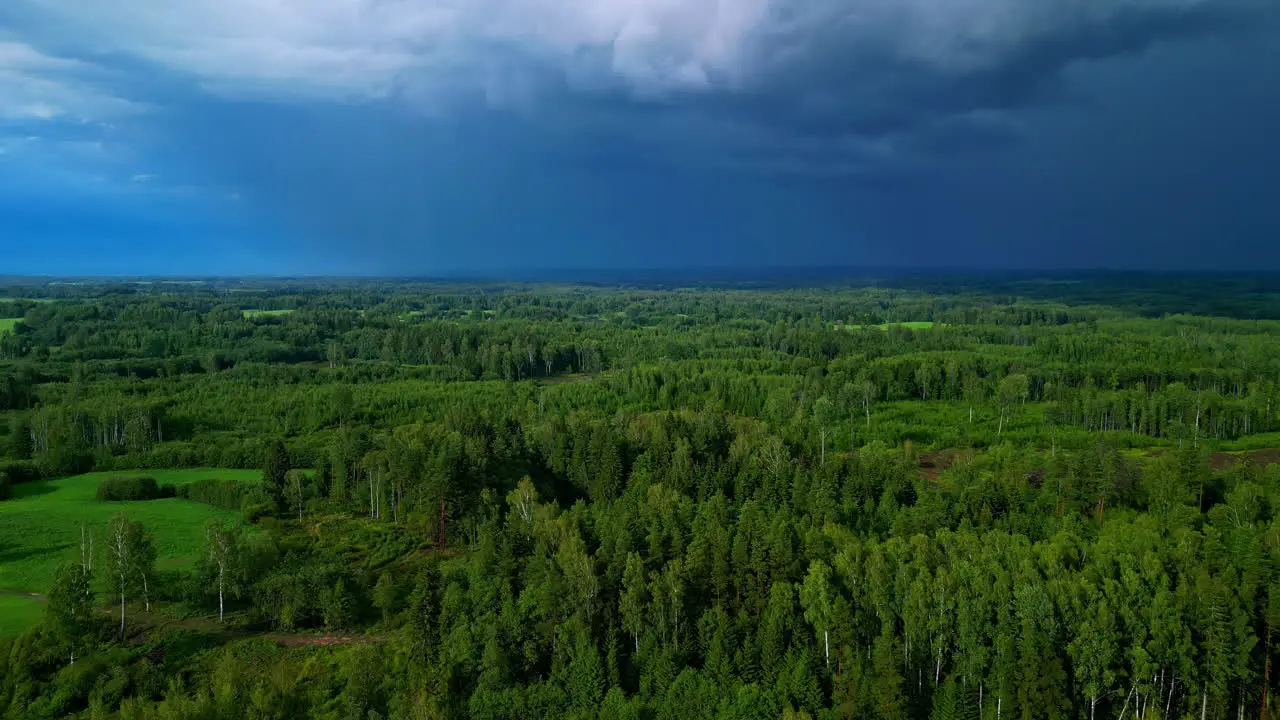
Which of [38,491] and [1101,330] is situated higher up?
[1101,330]

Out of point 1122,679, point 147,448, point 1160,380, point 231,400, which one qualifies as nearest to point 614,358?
point 231,400

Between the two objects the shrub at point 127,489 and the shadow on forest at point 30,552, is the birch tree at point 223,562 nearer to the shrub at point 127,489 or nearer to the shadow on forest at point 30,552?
the shadow on forest at point 30,552

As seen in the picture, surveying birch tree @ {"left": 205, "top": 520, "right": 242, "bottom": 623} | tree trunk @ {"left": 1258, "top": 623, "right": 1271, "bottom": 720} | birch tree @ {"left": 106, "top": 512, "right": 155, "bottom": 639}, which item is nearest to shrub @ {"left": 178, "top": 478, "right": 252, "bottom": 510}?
birch tree @ {"left": 205, "top": 520, "right": 242, "bottom": 623}

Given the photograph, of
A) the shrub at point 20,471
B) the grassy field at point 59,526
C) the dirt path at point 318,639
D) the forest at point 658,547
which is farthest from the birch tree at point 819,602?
the shrub at point 20,471

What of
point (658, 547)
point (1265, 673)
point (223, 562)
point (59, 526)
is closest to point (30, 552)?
point (59, 526)

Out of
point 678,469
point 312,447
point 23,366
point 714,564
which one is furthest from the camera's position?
point 23,366

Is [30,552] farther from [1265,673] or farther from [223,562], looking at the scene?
[1265,673]

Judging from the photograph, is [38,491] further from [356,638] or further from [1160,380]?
[1160,380]
